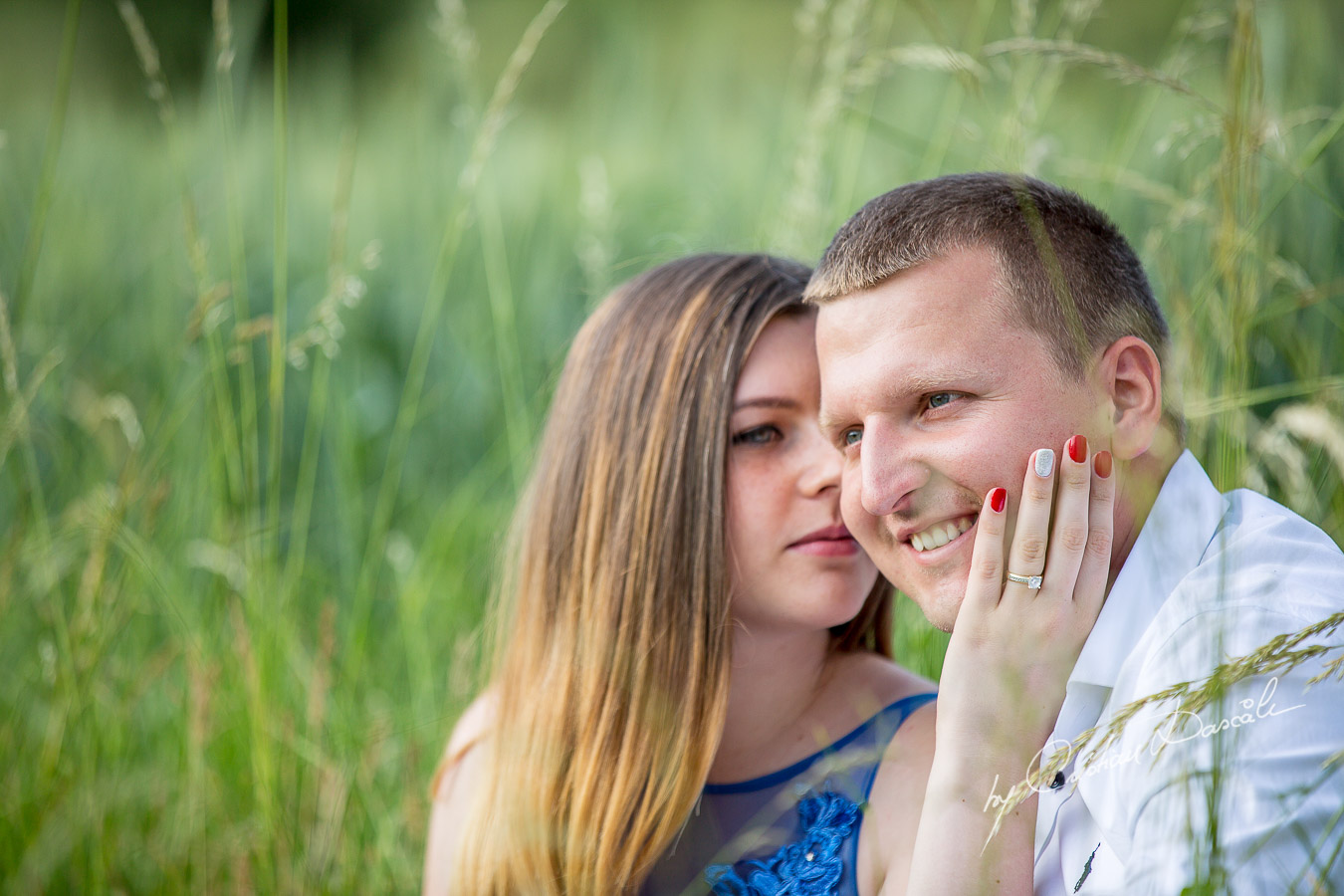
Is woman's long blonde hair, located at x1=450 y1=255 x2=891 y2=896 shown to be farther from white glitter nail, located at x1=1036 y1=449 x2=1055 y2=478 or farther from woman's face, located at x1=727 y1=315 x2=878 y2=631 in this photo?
white glitter nail, located at x1=1036 y1=449 x2=1055 y2=478

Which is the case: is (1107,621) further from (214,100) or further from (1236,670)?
(214,100)

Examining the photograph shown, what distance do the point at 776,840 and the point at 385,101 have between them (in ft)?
20.5

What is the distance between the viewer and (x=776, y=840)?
7.01ft

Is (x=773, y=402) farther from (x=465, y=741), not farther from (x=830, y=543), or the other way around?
(x=465, y=741)

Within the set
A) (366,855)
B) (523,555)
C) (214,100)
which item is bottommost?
(366,855)

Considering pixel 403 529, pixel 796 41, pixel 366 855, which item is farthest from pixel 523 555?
pixel 796 41

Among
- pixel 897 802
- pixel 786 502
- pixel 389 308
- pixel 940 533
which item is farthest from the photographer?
pixel 389 308

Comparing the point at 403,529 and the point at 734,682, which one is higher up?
the point at 734,682

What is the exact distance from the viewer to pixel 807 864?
6.74 ft

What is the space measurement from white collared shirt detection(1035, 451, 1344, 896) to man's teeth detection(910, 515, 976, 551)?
0.75 feet

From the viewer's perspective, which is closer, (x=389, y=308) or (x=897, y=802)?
(x=897, y=802)

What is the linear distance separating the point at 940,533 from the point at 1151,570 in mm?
295

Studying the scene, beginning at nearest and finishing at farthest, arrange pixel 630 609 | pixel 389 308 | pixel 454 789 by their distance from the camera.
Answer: pixel 630 609 → pixel 454 789 → pixel 389 308

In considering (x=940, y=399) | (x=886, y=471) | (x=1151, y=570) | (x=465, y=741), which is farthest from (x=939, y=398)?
(x=465, y=741)
